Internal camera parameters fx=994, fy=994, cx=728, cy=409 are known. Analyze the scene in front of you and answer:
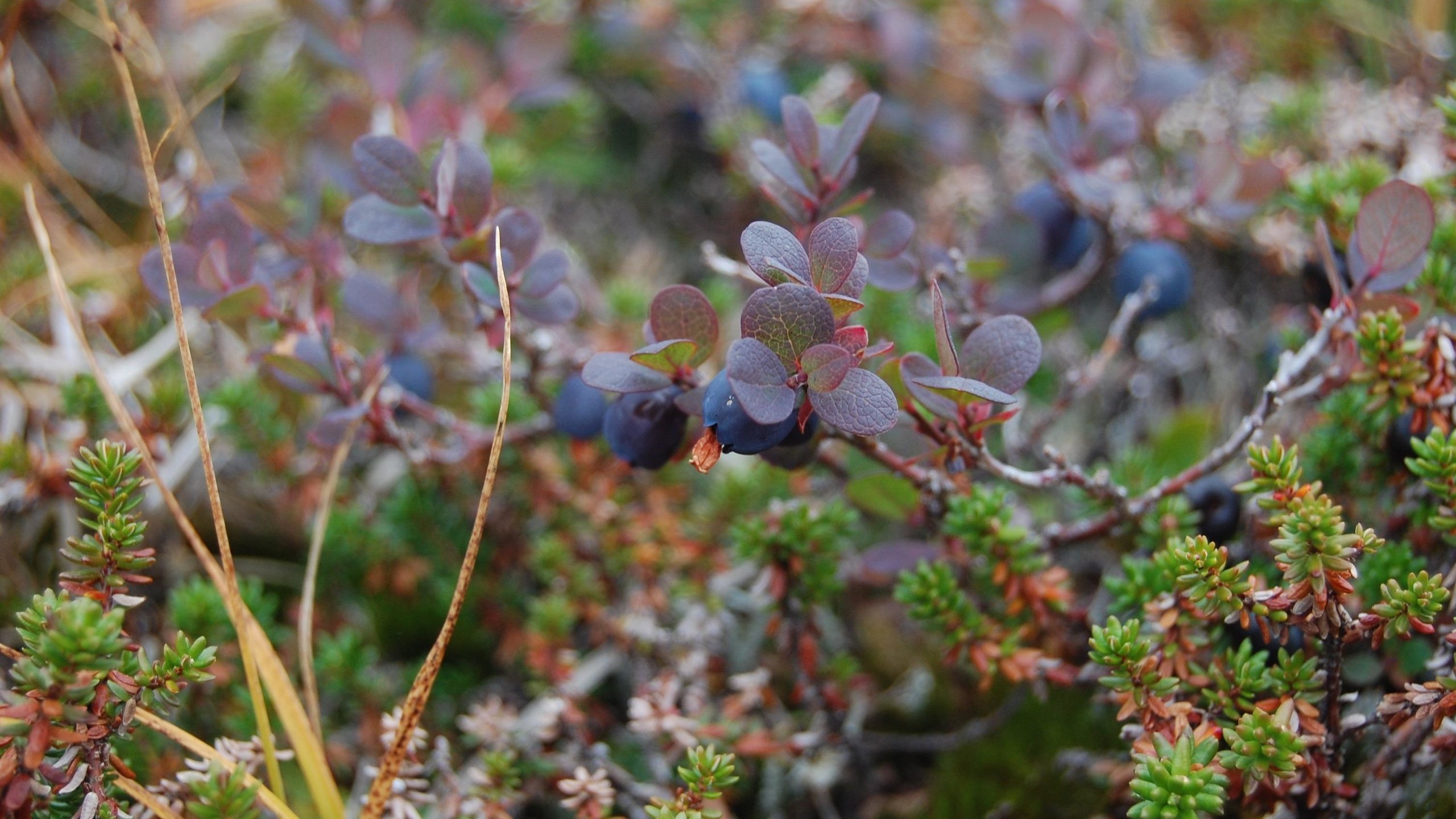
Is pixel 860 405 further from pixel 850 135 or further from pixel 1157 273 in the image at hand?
pixel 1157 273

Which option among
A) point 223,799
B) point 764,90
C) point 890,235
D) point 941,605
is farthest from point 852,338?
point 764,90

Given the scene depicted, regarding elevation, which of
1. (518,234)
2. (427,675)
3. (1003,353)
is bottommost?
(427,675)

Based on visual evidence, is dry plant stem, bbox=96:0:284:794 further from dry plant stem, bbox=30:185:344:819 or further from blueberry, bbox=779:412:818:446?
blueberry, bbox=779:412:818:446

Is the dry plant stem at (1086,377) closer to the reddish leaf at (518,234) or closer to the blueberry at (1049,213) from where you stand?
the blueberry at (1049,213)

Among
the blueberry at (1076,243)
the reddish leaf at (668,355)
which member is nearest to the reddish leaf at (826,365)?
the reddish leaf at (668,355)

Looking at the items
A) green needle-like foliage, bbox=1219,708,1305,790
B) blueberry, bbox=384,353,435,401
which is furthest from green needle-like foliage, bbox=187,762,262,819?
green needle-like foliage, bbox=1219,708,1305,790

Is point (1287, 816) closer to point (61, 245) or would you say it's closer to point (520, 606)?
point (520, 606)
